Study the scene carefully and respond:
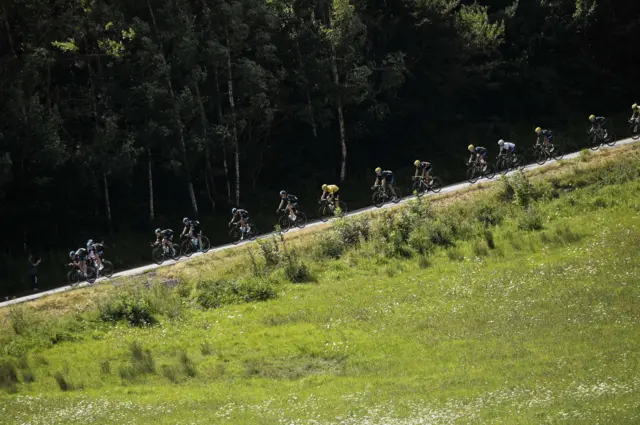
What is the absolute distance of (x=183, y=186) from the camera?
53812 mm

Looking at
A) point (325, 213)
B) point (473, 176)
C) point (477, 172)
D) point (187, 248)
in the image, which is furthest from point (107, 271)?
point (477, 172)

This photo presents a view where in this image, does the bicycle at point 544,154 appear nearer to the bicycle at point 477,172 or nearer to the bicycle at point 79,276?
the bicycle at point 477,172

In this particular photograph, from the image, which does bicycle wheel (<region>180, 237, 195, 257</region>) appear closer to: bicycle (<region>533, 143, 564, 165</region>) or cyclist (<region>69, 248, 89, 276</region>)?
cyclist (<region>69, 248, 89, 276</region>)

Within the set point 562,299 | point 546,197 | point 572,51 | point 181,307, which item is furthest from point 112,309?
point 572,51

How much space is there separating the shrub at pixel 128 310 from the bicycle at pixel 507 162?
939 inches

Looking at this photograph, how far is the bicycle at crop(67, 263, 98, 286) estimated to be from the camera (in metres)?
38.6

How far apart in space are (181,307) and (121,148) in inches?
692

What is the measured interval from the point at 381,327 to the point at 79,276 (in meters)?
19.3

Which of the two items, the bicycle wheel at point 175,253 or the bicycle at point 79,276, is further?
the bicycle wheel at point 175,253

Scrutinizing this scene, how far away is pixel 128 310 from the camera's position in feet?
98.4

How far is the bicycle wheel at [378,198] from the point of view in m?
45.3

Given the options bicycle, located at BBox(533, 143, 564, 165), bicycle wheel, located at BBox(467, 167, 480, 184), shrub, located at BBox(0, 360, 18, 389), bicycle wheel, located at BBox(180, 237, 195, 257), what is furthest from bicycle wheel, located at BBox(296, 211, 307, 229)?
shrub, located at BBox(0, 360, 18, 389)

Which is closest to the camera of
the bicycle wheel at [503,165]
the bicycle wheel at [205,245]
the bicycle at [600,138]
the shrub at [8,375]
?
the shrub at [8,375]

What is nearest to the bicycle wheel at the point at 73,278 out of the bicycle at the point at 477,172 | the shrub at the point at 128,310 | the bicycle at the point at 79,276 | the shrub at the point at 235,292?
the bicycle at the point at 79,276
